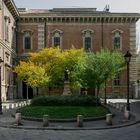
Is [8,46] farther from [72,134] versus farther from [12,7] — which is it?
[72,134]

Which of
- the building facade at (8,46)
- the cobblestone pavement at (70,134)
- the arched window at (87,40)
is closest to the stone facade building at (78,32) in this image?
the arched window at (87,40)

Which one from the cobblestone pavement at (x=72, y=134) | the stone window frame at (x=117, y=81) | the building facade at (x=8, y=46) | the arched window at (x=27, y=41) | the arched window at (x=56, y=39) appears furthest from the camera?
the stone window frame at (x=117, y=81)

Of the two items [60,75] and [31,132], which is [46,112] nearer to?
[31,132]

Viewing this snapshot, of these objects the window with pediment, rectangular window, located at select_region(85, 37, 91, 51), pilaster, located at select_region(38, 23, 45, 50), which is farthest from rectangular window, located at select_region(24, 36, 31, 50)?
the window with pediment

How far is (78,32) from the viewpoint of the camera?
52.0 m

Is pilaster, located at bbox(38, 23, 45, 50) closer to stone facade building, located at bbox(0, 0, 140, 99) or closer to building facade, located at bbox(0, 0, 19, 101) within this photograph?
stone facade building, located at bbox(0, 0, 140, 99)

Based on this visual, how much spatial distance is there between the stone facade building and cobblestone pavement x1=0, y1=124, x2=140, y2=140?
34.1 metres

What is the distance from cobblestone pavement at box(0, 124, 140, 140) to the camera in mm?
14852

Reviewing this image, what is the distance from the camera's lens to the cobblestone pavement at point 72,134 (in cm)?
1485

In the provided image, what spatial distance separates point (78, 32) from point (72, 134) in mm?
36851

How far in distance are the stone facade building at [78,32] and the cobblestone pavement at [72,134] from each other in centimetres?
3411

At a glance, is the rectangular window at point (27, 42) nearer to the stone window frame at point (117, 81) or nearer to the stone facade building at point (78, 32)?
the stone facade building at point (78, 32)

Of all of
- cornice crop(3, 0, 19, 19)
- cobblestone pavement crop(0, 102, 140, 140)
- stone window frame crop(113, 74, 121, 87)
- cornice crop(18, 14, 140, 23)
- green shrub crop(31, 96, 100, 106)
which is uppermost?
cornice crop(3, 0, 19, 19)

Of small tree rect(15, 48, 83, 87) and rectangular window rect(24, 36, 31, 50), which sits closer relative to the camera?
small tree rect(15, 48, 83, 87)
